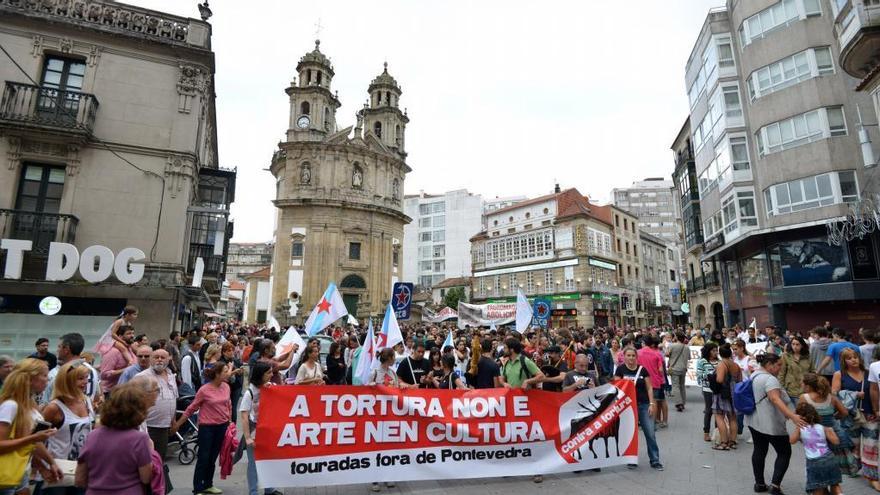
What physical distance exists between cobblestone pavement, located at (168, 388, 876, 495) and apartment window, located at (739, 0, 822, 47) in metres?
22.4

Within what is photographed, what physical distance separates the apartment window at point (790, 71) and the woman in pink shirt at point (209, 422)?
26.4m

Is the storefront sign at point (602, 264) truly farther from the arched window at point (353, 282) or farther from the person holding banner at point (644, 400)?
the person holding banner at point (644, 400)

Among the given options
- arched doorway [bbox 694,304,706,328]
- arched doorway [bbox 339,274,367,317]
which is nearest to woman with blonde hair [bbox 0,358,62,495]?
arched doorway [bbox 694,304,706,328]

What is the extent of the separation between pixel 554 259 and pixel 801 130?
29.6 m

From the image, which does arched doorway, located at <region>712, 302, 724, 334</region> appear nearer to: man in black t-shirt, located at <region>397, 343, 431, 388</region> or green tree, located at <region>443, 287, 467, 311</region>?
man in black t-shirt, located at <region>397, 343, 431, 388</region>

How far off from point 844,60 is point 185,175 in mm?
25529

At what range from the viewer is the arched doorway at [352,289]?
148 ft

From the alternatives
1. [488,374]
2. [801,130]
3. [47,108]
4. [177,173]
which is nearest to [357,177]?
[177,173]

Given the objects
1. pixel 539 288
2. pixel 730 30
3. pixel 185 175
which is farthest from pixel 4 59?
pixel 539 288

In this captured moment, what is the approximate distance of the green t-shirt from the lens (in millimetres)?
6992

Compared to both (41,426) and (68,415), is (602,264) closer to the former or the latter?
(68,415)

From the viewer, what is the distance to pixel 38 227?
1443 centimetres

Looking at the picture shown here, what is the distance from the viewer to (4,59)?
15.2 metres

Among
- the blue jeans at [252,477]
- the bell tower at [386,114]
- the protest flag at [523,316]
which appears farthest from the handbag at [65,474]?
the bell tower at [386,114]
